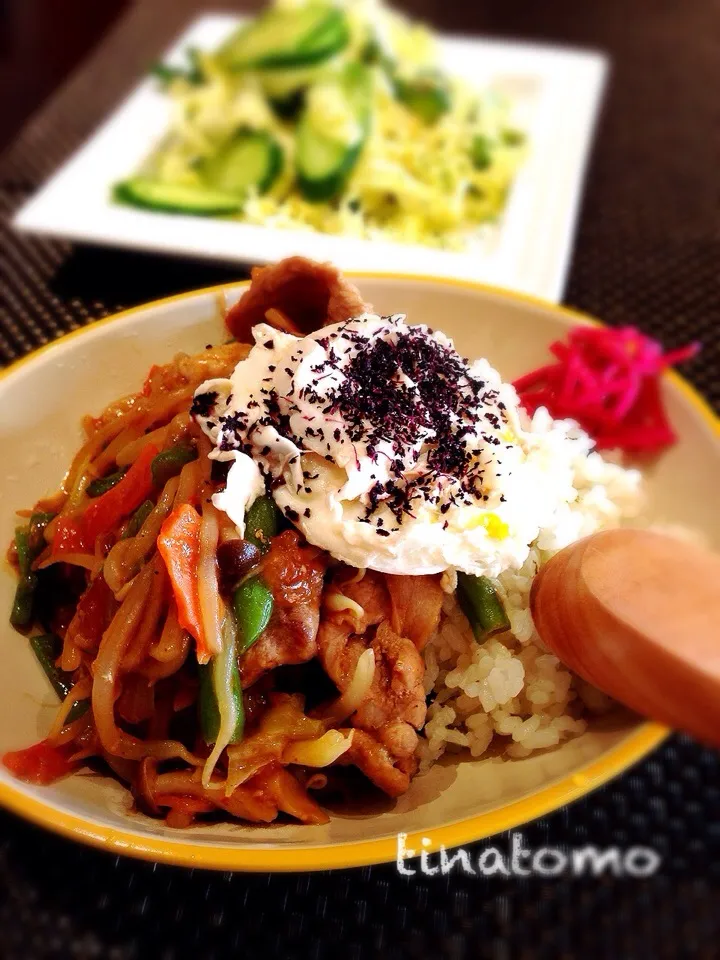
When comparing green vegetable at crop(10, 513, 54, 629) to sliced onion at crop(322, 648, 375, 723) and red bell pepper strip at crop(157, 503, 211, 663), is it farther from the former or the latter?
sliced onion at crop(322, 648, 375, 723)

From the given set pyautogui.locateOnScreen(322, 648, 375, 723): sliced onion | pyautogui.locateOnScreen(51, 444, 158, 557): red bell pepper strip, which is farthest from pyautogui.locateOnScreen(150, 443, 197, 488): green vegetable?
pyautogui.locateOnScreen(322, 648, 375, 723): sliced onion

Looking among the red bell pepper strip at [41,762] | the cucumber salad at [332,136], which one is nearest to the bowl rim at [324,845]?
the red bell pepper strip at [41,762]

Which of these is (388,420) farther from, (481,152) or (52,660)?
(481,152)

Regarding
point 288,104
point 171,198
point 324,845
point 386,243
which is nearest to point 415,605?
point 324,845

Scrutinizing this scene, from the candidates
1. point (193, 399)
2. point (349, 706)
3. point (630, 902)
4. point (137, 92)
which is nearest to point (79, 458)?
point (193, 399)

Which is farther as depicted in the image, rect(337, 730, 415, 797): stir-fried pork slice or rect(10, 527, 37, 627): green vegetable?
rect(10, 527, 37, 627): green vegetable

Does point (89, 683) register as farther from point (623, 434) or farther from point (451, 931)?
point (623, 434)
